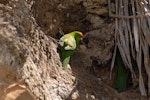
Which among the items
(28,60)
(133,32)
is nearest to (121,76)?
(133,32)

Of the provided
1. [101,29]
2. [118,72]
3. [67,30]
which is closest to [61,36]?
[67,30]

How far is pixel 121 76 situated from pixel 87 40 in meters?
0.43

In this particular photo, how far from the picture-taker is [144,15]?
123 inches

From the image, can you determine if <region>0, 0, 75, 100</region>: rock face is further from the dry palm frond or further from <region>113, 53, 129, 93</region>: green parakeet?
the dry palm frond

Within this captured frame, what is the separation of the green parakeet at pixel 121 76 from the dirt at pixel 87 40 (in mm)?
41

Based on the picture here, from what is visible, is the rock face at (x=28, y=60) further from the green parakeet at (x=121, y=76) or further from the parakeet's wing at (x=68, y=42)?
the green parakeet at (x=121, y=76)

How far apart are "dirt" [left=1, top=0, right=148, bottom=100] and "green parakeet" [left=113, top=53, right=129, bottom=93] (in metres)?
0.04

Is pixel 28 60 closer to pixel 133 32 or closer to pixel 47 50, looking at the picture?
pixel 47 50

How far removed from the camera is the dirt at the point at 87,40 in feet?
9.40

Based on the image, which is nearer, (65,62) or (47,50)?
(47,50)

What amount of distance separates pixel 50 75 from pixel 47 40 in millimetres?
297

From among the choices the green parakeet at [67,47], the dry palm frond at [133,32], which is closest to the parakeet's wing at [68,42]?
the green parakeet at [67,47]

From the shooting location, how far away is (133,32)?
311cm

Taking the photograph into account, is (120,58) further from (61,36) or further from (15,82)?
(15,82)
